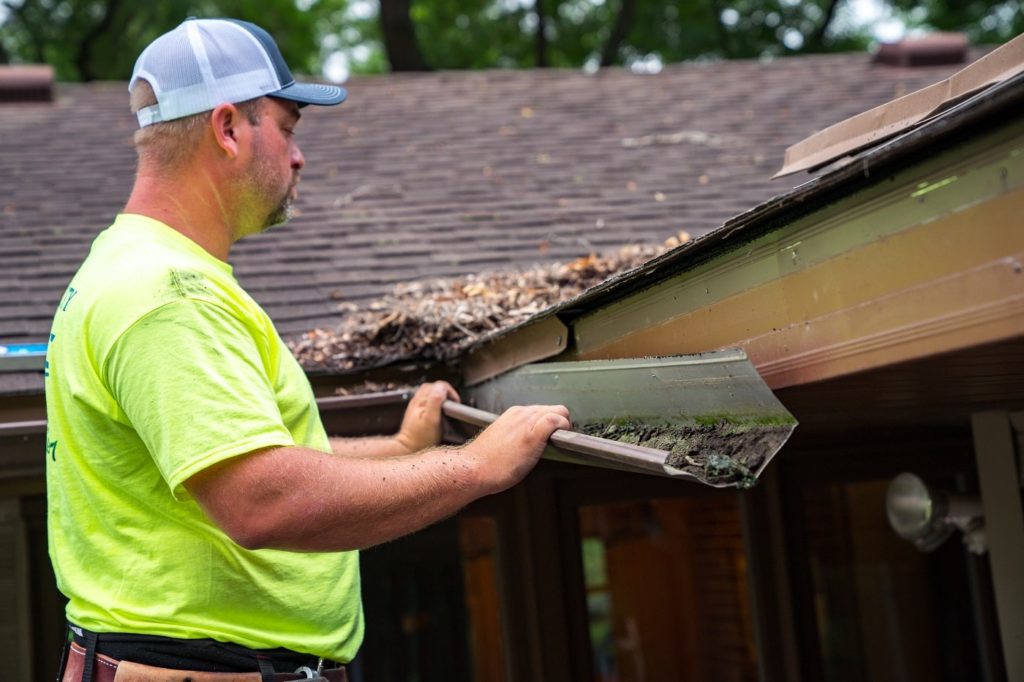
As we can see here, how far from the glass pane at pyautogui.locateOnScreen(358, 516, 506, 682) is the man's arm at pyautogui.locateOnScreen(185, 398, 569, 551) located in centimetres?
277

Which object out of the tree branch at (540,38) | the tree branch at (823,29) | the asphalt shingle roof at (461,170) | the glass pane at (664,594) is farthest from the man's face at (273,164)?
the tree branch at (823,29)

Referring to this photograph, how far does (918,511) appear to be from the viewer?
4.51 metres

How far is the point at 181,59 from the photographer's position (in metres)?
2.54

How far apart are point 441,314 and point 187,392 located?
2.23 meters

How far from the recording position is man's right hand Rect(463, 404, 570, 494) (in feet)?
7.61

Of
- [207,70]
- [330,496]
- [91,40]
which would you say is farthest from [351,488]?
[91,40]

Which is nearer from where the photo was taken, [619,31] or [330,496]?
[330,496]

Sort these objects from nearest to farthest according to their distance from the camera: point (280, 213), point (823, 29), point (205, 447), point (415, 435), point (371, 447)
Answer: point (205, 447)
point (280, 213)
point (371, 447)
point (415, 435)
point (823, 29)

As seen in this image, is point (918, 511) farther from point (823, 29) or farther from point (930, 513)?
point (823, 29)

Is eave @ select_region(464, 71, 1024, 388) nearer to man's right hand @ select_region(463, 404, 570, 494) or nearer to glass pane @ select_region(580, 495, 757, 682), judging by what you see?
man's right hand @ select_region(463, 404, 570, 494)

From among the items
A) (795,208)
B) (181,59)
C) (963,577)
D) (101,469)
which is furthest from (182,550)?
(963,577)

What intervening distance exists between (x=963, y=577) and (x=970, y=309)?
4.14m

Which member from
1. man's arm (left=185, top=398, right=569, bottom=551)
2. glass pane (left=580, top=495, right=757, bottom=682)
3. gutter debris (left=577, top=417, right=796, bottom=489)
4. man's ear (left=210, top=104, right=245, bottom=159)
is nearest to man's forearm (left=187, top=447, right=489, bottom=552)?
man's arm (left=185, top=398, right=569, bottom=551)

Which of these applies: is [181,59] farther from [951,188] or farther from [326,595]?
[951,188]
